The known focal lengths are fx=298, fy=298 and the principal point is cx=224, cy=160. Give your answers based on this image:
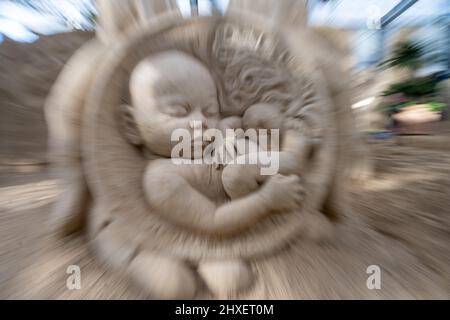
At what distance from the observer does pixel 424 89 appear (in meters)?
6.11

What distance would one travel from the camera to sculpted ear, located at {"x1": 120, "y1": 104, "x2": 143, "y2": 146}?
144 cm

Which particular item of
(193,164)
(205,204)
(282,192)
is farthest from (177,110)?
(282,192)

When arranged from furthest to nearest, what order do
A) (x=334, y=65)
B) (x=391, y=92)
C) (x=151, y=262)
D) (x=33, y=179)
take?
(x=391, y=92) < (x=33, y=179) < (x=334, y=65) < (x=151, y=262)

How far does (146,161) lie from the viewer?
4.89 ft

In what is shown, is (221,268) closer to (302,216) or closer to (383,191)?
(302,216)

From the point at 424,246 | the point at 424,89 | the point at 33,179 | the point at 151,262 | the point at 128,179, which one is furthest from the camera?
the point at 424,89

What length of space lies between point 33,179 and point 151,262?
3.89 m

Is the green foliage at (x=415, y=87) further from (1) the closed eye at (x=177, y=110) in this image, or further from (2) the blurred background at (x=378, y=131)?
(1) the closed eye at (x=177, y=110)

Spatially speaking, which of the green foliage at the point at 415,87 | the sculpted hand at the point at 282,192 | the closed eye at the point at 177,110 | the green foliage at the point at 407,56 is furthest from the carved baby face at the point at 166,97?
the green foliage at the point at 415,87

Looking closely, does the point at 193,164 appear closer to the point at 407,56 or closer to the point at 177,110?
the point at 177,110

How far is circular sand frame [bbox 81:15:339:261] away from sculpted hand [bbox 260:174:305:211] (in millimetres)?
67

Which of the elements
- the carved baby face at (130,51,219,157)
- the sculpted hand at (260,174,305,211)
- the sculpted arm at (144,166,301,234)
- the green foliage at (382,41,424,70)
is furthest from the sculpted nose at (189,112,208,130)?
the green foliage at (382,41,424,70)

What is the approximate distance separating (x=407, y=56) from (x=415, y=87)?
2.17 ft

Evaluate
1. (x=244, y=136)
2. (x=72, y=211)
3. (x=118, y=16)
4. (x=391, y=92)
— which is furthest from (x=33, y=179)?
(x=391, y=92)
